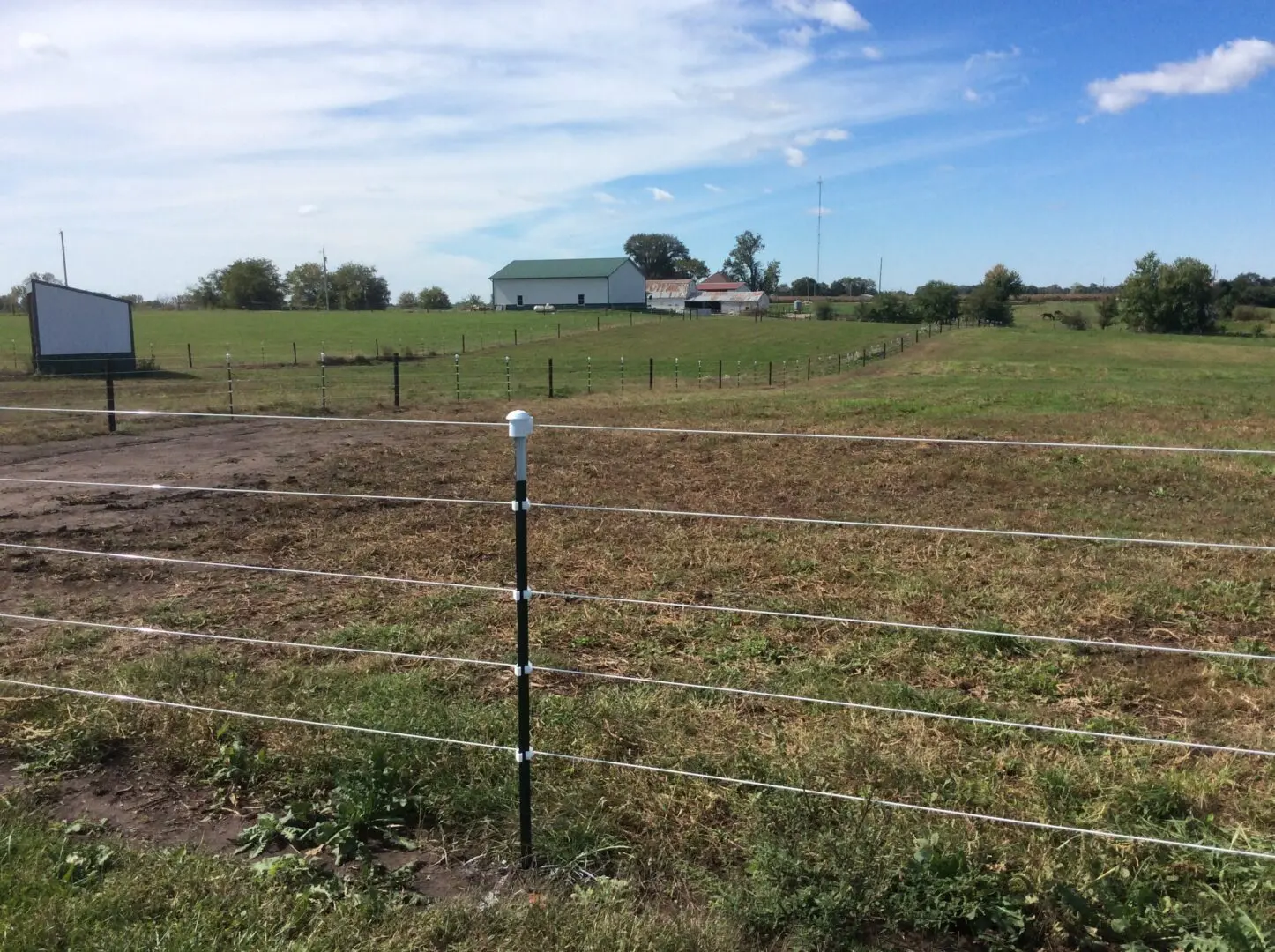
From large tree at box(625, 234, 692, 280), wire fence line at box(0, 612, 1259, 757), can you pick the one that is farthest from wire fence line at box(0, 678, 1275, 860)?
large tree at box(625, 234, 692, 280)

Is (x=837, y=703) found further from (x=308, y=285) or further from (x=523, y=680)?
(x=308, y=285)

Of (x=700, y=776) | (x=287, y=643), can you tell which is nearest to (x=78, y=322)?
(x=287, y=643)

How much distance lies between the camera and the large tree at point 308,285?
4183 inches

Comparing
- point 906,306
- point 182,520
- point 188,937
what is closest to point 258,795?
point 188,937

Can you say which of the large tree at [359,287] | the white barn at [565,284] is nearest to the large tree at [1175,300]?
the white barn at [565,284]

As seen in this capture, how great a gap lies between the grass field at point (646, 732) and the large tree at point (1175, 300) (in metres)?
81.6

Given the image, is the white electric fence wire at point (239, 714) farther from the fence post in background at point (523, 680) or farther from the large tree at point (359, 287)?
the large tree at point (359, 287)

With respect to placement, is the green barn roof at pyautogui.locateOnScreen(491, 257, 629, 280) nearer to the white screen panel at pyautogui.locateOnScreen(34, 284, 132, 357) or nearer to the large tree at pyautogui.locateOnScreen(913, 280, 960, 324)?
the large tree at pyautogui.locateOnScreen(913, 280, 960, 324)

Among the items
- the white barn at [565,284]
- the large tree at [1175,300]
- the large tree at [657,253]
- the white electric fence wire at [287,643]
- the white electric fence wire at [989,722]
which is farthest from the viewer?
the large tree at [657,253]

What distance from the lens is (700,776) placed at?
3.14 metres

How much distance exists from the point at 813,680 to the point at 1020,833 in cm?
146

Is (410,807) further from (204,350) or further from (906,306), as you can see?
(906,306)

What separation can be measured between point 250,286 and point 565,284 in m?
33.0

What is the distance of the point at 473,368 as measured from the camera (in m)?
38.1
